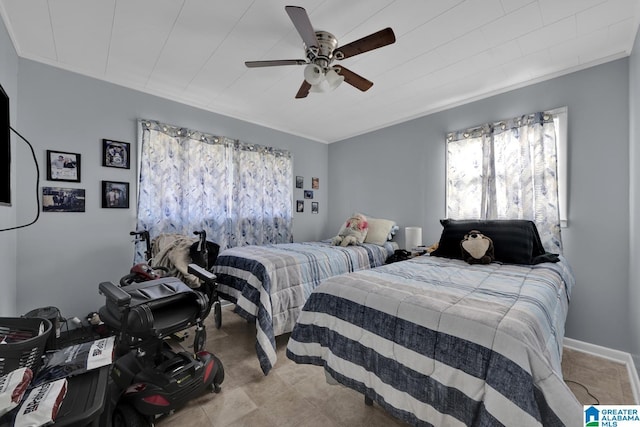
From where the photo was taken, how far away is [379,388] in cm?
127

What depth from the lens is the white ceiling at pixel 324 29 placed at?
5.83 ft

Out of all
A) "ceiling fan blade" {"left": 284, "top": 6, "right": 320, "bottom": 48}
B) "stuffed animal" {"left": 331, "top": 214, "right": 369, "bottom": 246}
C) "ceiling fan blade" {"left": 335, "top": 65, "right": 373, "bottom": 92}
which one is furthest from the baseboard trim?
"ceiling fan blade" {"left": 284, "top": 6, "right": 320, "bottom": 48}

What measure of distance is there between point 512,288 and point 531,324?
46 cm

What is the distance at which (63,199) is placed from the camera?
2.51m

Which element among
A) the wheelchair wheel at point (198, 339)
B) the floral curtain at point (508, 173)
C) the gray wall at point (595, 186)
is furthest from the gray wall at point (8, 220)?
the gray wall at point (595, 186)

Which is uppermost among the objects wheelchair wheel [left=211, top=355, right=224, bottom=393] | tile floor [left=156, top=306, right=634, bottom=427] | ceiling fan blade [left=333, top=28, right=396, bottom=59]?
ceiling fan blade [left=333, top=28, right=396, bottom=59]

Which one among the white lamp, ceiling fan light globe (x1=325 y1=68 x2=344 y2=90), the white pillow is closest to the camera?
ceiling fan light globe (x1=325 y1=68 x2=344 y2=90)

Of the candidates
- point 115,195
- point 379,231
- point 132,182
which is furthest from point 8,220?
point 379,231

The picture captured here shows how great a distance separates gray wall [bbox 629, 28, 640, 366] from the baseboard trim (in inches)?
4.4

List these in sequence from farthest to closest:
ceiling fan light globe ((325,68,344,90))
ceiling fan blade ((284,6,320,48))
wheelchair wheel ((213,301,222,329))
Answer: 1. wheelchair wheel ((213,301,222,329))
2. ceiling fan light globe ((325,68,344,90))
3. ceiling fan blade ((284,6,320,48))

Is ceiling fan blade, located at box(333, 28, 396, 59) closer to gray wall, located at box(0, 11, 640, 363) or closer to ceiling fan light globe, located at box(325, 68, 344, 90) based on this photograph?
ceiling fan light globe, located at box(325, 68, 344, 90)

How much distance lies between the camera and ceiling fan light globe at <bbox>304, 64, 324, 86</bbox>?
1947 mm

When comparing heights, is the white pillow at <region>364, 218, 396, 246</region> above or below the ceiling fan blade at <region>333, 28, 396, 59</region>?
below

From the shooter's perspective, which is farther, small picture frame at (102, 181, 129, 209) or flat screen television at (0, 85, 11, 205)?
small picture frame at (102, 181, 129, 209)
